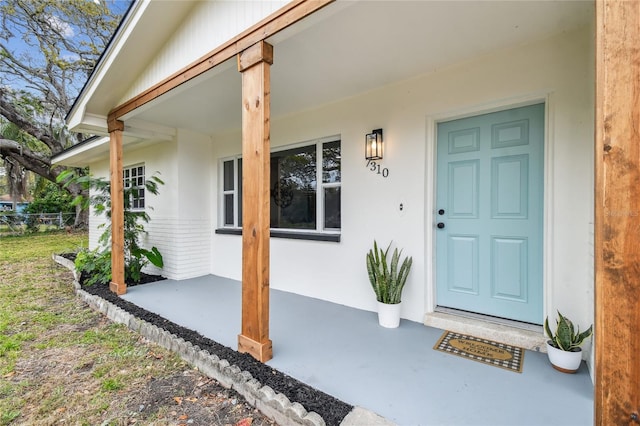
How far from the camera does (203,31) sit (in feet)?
9.38

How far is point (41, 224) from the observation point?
14203mm

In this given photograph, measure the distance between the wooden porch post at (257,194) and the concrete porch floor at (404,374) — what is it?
29cm

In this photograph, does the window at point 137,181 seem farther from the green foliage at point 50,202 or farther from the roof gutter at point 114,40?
the green foliage at point 50,202

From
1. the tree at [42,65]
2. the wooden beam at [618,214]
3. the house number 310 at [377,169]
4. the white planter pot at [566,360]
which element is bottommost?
the white planter pot at [566,360]

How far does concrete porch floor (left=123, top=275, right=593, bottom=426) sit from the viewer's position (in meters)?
1.75

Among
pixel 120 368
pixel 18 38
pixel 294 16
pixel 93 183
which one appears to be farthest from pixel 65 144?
pixel 294 16

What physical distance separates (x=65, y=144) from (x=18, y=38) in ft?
12.8

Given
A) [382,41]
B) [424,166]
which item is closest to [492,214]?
[424,166]

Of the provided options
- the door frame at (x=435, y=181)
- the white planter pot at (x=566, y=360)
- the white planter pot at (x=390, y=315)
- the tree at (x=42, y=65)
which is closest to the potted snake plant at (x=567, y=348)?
the white planter pot at (x=566, y=360)

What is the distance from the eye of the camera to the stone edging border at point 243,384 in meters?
1.65

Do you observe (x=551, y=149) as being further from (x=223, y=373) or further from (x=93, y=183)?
(x=93, y=183)

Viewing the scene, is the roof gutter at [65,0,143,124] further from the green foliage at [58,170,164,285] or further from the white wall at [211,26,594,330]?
the white wall at [211,26,594,330]

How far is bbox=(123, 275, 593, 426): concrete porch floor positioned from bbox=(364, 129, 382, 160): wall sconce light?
1.81 metres

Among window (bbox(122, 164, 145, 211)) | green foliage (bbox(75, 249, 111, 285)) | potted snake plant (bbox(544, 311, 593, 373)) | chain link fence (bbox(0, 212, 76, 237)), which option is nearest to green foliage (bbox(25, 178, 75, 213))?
chain link fence (bbox(0, 212, 76, 237))
